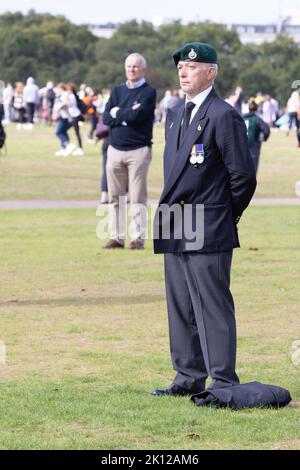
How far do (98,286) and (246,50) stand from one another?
Result: 360 feet

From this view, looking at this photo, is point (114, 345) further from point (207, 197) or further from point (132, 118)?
point (132, 118)

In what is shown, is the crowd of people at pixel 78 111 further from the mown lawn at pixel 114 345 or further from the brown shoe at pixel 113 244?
the mown lawn at pixel 114 345

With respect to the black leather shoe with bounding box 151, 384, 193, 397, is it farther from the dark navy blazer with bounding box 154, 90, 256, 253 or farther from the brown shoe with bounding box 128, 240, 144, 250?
the brown shoe with bounding box 128, 240, 144, 250

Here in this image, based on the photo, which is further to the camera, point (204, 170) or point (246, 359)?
point (246, 359)

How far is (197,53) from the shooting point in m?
7.64

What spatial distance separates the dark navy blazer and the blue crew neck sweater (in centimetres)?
758

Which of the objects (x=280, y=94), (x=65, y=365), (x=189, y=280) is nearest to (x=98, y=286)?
(x=65, y=365)

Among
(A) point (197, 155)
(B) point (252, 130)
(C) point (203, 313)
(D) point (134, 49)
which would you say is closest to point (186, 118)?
(A) point (197, 155)

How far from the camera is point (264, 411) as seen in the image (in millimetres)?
7586

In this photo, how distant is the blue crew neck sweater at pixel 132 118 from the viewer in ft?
50.3

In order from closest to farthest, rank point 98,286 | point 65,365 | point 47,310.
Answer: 1. point 65,365
2. point 47,310
3. point 98,286

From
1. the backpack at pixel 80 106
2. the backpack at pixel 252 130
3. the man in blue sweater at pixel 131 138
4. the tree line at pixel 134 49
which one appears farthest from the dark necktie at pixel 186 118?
the tree line at pixel 134 49

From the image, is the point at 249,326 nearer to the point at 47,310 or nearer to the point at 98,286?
the point at 47,310

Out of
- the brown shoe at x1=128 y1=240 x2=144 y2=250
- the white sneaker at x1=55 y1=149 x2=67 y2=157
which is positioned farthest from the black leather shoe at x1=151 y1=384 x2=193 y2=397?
the white sneaker at x1=55 y1=149 x2=67 y2=157
